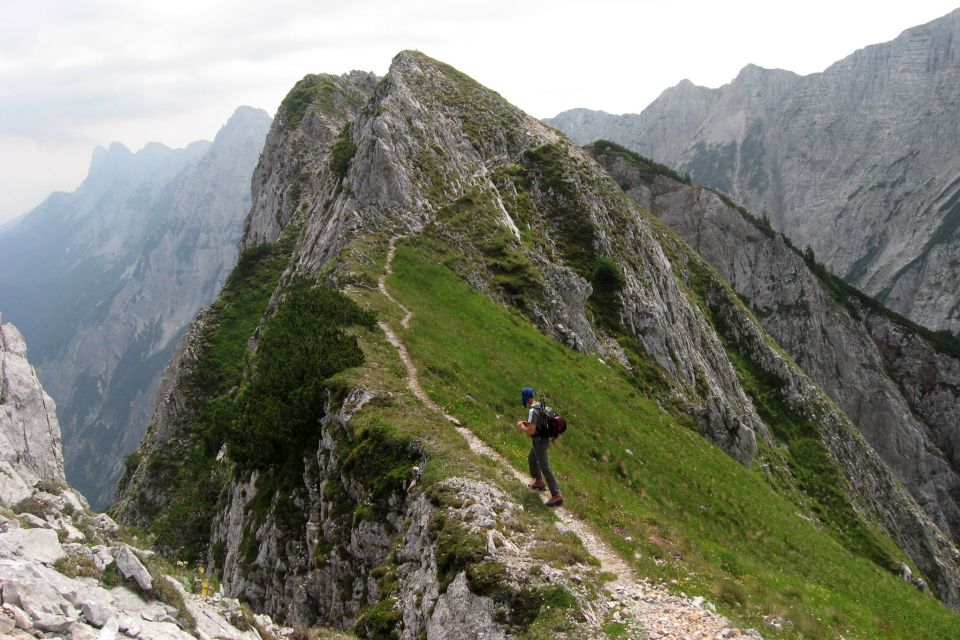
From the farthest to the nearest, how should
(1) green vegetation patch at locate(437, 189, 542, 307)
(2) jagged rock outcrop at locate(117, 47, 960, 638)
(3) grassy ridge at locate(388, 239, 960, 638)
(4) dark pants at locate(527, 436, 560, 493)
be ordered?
(1) green vegetation patch at locate(437, 189, 542, 307) → (2) jagged rock outcrop at locate(117, 47, 960, 638) → (4) dark pants at locate(527, 436, 560, 493) → (3) grassy ridge at locate(388, 239, 960, 638)

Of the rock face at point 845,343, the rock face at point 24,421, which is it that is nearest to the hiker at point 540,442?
the rock face at point 24,421

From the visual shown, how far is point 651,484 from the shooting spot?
25.3m

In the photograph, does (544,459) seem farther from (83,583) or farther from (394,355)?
(394,355)

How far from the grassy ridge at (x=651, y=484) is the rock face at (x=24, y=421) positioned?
491 inches

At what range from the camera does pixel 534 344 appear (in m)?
34.8

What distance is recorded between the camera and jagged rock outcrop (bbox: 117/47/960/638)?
16.7m

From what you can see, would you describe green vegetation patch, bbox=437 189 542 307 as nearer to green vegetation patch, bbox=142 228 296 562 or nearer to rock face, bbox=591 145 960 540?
green vegetation patch, bbox=142 228 296 562

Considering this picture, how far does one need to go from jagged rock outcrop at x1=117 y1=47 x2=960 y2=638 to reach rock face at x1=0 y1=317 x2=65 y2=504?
630 centimetres

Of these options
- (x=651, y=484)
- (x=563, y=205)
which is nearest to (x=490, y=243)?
(x=563, y=205)

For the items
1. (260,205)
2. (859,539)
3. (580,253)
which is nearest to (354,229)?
(580,253)

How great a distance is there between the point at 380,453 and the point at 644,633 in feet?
31.9

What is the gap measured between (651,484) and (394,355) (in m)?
12.7

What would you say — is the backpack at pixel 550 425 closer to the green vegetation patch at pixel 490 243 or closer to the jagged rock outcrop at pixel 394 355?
the jagged rock outcrop at pixel 394 355

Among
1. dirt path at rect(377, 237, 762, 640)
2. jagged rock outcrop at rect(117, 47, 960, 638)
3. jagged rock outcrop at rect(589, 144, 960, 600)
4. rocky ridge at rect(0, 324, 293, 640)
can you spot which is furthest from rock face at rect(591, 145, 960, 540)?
rocky ridge at rect(0, 324, 293, 640)
